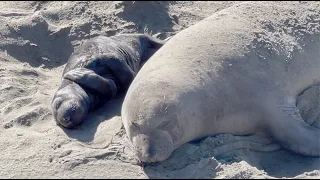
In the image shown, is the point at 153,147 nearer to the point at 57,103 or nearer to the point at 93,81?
the point at 57,103

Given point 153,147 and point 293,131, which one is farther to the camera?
point 293,131

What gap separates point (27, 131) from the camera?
4.89 m

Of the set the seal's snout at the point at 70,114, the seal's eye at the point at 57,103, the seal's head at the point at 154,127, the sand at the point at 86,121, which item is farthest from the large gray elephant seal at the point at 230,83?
the seal's eye at the point at 57,103

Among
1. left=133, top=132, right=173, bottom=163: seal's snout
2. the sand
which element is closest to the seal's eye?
the sand

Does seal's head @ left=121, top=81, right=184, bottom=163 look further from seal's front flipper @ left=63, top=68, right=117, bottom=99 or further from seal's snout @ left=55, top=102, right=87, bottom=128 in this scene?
seal's front flipper @ left=63, top=68, right=117, bottom=99

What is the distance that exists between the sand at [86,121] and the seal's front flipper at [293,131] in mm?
71

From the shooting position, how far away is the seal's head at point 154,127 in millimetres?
4195

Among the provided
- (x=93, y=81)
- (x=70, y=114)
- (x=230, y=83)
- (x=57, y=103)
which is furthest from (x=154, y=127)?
(x=93, y=81)

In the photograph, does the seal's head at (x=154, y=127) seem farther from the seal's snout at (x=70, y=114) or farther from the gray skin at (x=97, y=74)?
the gray skin at (x=97, y=74)

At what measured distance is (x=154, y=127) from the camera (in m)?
4.23

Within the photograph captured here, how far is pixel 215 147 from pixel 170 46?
3.49ft

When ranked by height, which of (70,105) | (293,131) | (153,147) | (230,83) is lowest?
(70,105)

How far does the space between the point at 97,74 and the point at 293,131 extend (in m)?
1.81

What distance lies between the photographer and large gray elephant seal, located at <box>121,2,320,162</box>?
14.2 feet
